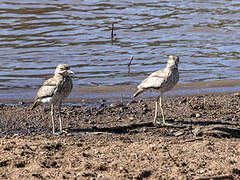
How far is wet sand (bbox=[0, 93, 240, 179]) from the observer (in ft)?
20.7

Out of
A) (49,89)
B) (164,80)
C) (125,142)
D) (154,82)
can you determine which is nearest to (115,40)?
(154,82)

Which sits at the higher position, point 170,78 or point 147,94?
point 170,78

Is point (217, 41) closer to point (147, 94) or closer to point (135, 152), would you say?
point (147, 94)

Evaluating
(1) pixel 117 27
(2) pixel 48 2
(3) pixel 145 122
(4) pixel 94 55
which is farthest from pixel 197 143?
(2) pixel 48 2

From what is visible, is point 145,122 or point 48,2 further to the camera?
point 48,2

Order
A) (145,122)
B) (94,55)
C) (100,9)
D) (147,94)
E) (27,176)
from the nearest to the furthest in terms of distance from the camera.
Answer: (27,176) → (145,122) → (147,94) → (94,55) → (100,9)

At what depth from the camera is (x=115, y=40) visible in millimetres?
18000

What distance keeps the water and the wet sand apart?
2.56m

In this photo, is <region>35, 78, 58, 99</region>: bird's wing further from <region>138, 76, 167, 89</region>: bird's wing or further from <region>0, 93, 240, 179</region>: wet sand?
<region>138, 76, 167, 89</region>: bird's wing

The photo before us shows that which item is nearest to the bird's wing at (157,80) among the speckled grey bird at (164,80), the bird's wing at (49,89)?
the speckled grey bird at (164,80)

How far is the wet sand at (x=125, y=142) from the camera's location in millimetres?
6312

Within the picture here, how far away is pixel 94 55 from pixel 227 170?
10130mm

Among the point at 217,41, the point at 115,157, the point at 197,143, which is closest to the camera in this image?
the point at 115,157

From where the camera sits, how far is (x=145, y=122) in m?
9.55
